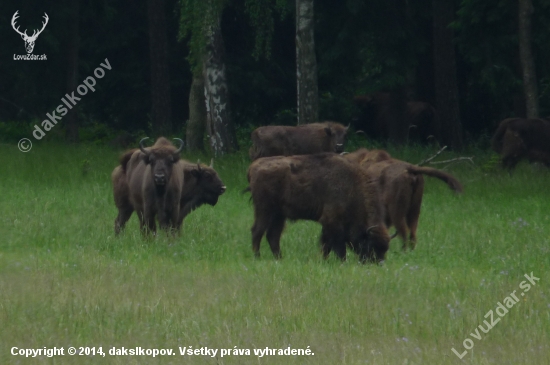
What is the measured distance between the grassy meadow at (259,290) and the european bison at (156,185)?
459 millimetres

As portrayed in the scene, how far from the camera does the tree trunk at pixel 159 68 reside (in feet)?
105

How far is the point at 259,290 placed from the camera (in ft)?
33.2

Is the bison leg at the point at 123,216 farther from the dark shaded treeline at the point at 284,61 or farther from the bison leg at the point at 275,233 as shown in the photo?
the dark shaded treeline at the point at 284,61

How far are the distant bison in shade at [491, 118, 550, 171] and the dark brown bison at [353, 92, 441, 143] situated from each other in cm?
776

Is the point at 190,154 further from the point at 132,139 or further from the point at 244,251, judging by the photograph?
the point at 244,251

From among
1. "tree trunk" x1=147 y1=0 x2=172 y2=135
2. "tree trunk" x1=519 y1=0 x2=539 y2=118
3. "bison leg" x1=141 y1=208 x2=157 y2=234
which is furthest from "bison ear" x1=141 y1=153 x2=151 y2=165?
"tree trunk" x1=147 y1=0 x2=172 y2=135

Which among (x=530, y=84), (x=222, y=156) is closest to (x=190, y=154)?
(x=222, y=156)

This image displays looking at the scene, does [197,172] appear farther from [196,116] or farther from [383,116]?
[383,116]

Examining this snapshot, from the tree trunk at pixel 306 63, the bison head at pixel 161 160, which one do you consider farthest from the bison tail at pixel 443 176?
the tree trunk at pixel 306 63

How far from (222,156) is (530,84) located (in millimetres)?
7783

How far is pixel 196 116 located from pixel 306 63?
17.7 feet

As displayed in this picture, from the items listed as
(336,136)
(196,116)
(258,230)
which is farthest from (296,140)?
(258,230)

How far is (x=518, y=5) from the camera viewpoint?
24.5 metres

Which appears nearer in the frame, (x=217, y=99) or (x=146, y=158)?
(x=146, y=158)
